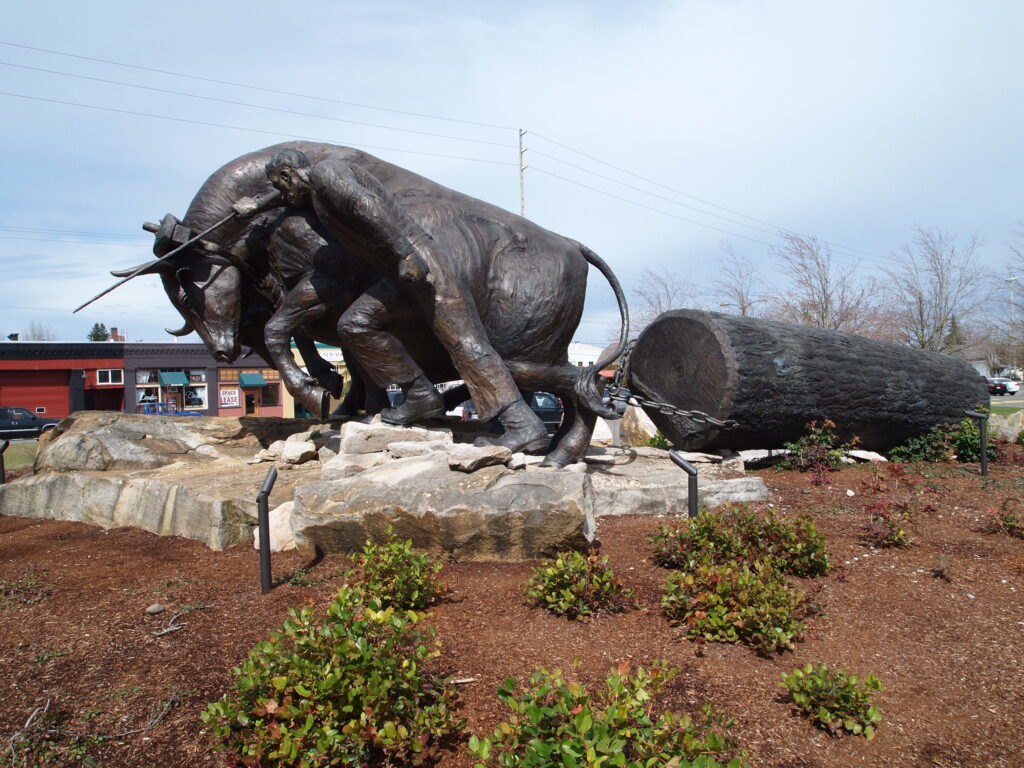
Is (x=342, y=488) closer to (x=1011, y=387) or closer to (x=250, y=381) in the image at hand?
(x=250, y=381)

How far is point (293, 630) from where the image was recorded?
246cm

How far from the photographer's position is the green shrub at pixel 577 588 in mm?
3340

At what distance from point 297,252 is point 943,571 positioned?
16.4ft

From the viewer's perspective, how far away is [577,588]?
11.0ft

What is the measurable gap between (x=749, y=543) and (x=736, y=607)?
3.04 ft

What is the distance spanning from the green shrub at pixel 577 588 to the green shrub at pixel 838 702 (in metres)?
1.08

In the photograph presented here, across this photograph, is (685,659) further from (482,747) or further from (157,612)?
(157,612)

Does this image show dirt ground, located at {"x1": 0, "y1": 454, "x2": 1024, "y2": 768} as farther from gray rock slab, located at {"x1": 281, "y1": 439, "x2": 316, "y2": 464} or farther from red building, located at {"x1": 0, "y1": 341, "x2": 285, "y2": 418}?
red building, located at {"x1": 0, "y1": 341, "x2": 285, "y2": 418}

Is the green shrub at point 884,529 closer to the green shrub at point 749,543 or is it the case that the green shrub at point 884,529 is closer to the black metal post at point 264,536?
the green shrub at point 749,543

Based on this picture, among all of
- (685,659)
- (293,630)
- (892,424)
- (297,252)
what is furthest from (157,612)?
(892,424)

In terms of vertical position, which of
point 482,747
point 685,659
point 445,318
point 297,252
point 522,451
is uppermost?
point 297,252

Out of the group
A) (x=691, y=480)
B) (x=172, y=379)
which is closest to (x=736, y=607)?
(x=691, y=480)

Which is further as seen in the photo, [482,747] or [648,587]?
[648,587]

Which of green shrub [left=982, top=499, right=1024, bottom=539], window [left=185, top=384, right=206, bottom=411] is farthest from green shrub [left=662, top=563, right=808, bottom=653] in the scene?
window [left=185, top=384, right=206, bottom=411]
